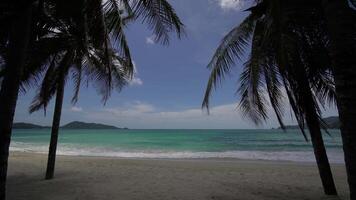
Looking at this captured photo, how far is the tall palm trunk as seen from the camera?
8.76ft

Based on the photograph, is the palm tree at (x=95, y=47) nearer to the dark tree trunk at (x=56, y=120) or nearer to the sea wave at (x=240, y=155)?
the dark tree trunk at (x=56, y=120)

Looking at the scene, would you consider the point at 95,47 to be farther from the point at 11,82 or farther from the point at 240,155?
the point at 240,155

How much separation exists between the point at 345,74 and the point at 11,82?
431cm

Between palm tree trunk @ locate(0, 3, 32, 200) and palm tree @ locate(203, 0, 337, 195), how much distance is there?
3.78m

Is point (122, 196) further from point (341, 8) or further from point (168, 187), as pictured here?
point (341, 8)

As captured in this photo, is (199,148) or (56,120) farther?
(199,148)

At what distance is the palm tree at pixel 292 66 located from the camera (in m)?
5.02

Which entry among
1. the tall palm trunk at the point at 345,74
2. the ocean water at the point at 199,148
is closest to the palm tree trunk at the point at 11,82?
the tall palm trunk at the point at 345,74

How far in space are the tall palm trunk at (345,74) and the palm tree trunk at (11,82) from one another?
4133 mm

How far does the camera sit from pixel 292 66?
548cm

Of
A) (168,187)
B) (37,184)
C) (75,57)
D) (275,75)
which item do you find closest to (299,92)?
(275,75)

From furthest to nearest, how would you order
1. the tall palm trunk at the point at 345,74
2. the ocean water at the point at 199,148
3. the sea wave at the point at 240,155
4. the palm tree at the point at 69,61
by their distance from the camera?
the ocean water at the point at 199,148
the sea wave at the point at 240,155
the palm tree at the point at 69,61
the tall palm trunk at the point at 345,74

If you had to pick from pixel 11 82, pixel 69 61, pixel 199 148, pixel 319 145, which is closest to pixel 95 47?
pixel 69 61

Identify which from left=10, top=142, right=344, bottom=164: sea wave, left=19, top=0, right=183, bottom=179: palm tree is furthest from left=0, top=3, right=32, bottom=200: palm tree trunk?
left=10, top=142, right=344, bottom=164: sea wave
